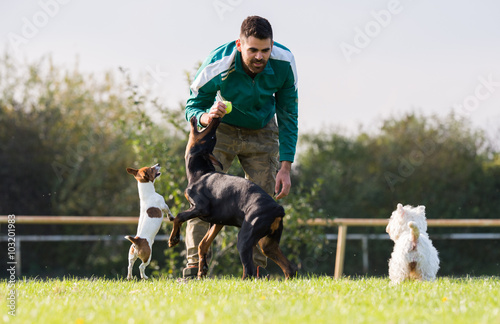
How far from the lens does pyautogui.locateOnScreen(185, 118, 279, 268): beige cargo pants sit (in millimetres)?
5598

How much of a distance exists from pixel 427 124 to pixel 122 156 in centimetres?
753

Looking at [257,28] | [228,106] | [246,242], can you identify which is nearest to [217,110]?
[228,106]

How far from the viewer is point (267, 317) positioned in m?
3.00

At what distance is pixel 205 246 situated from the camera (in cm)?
500

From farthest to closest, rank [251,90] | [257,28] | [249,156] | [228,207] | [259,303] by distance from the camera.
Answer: [249,156] < [251,90] < [257,28] < [228,207] < [259,303]

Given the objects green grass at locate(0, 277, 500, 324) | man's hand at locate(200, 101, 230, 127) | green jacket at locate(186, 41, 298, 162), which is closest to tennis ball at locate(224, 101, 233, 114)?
man's hand at locate(200, 101, 230, 127)

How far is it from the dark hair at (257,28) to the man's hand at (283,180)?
1.22 metres

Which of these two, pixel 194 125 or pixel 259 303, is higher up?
pixel 194 125

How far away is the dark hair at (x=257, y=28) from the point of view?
4926 millimetres

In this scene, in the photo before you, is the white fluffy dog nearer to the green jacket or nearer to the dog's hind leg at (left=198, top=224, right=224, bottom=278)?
the green jacket

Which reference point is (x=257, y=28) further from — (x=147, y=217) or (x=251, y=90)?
(x=147, y=217)

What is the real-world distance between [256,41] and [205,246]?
180cm

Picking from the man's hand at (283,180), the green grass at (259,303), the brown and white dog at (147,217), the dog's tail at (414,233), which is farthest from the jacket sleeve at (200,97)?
the dog's tail at (414,233)

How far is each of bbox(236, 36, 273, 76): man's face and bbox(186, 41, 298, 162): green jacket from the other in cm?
15
